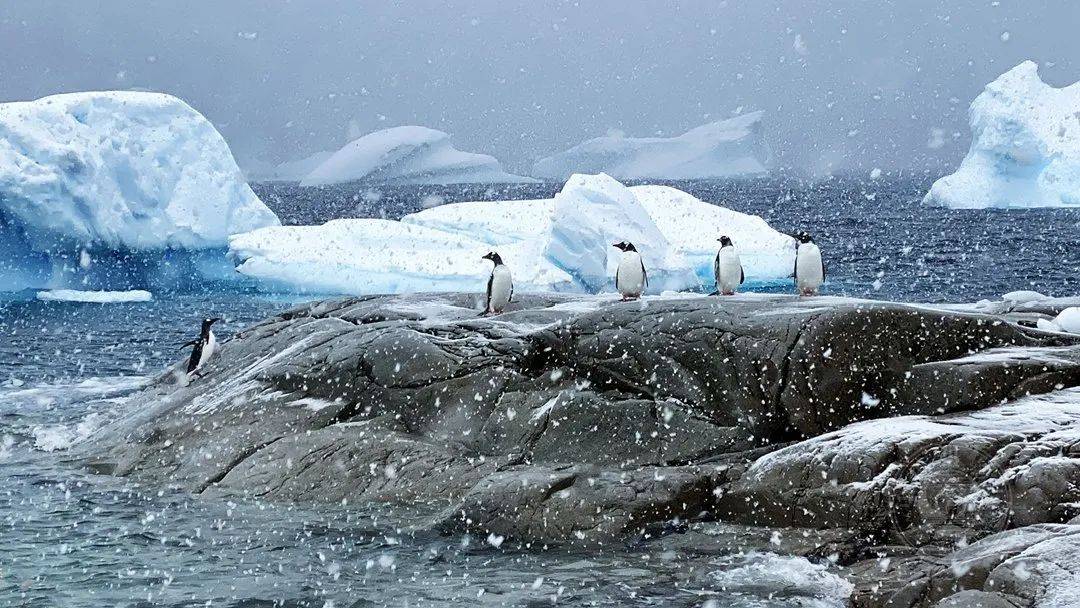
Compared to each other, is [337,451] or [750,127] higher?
[750,127]

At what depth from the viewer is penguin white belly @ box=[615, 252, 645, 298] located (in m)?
12.2

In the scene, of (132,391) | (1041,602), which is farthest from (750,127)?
(1041,602)

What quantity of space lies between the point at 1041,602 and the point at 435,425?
6.08 metres

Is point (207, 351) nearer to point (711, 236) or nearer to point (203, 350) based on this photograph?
point (203, 350)

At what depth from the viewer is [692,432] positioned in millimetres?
9664

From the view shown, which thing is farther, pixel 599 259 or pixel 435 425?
pixel 599 259

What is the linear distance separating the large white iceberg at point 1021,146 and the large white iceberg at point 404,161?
189ft

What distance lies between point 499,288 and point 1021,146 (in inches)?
1920

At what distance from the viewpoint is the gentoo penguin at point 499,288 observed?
12195 millimetres

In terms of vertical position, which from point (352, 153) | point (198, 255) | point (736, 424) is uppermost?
point (352, 153)

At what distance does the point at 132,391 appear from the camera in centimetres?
1619

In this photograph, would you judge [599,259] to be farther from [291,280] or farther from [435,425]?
[435,425]

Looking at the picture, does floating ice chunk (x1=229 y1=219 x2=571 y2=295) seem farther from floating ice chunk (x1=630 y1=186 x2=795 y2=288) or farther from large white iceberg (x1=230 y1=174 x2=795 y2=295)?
floating ice chunk (x1=630 y1=186 x2=795 y2=288)

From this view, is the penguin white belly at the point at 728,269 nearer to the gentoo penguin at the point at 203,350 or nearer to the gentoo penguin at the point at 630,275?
the gentoo penguin at the point at 630,275
